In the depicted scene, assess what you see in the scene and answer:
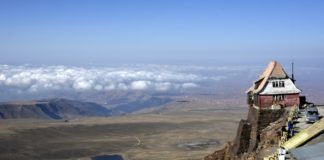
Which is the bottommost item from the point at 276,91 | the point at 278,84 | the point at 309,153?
the point at 309,153

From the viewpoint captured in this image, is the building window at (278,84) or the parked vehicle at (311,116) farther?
the building window at (278,84)

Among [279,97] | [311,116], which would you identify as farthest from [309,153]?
[279,97]

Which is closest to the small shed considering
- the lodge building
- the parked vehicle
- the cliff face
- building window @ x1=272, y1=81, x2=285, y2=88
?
the parked vehicle

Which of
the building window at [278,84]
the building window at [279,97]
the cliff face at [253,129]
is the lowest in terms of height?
the cliff face at [253,129]

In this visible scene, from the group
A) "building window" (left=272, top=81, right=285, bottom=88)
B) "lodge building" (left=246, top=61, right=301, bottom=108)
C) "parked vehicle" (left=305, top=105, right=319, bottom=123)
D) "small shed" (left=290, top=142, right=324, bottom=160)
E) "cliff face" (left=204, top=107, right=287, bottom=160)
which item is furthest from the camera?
"building window" (left=272, top=81, right=285, bottom=88)

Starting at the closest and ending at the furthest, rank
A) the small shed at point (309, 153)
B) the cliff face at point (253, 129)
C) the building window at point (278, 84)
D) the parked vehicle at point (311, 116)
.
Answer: the small shed at point (309, 153) < the parked vehicle at point (311, 116) < the cliff face at point (253, 129) < the building window at point (278, 84)

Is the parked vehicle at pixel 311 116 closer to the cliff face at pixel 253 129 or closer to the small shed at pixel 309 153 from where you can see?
the cliff face at pixel 253 129

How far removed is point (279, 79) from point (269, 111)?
2.94 m

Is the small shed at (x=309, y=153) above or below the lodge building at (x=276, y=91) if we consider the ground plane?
below

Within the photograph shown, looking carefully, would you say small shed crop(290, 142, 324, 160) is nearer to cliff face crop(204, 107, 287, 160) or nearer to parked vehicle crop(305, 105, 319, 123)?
parked vehicle crop(305, 105, 319, 123)

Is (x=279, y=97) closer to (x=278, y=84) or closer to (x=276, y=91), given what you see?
(x=276, y=91)

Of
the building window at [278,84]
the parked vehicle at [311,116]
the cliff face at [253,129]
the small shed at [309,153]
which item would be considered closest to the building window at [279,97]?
the building window at [278,84]

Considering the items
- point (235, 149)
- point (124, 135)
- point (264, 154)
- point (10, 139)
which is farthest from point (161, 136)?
point (264, 154)

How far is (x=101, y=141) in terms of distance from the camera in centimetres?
18100
